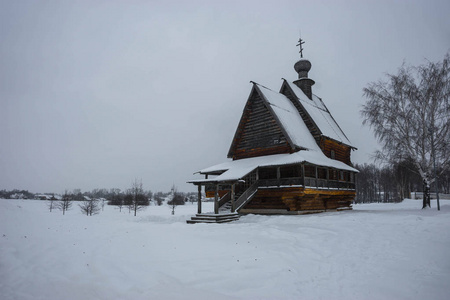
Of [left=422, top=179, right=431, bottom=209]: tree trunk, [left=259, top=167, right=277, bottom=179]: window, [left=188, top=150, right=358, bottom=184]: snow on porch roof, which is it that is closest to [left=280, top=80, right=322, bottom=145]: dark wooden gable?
[left=188, top=150, right=358, bottom=184]: snow on porch roof

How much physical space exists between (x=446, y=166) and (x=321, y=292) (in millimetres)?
20335

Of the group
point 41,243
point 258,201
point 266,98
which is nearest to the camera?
point 41,243

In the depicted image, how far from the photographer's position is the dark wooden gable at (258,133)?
1944 cm

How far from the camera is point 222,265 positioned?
6.08 m

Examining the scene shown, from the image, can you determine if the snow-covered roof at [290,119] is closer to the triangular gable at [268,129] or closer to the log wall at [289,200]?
the triangular gable at [268,129]

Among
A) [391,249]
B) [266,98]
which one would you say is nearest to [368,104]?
[266,98]

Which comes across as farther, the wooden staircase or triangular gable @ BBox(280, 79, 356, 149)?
triangular gable @ BBox(280, 79, 356, 149)

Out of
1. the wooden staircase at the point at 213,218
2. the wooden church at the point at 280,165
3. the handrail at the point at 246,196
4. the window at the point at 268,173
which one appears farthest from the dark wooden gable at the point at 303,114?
the wooden staircase at the point at 213,218

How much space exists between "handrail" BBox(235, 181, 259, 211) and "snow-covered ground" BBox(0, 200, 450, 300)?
6.93 meters

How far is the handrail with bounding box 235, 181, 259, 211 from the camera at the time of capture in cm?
1656

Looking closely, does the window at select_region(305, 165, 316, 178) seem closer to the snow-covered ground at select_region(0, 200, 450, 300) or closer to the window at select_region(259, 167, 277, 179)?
the window at select_region(259, 167, 277, 179)

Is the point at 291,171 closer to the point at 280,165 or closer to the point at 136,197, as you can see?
the point at 280,165

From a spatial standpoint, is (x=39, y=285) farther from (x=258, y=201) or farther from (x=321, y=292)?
(x=258, y=201)

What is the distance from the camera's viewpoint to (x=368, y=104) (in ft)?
70.5
